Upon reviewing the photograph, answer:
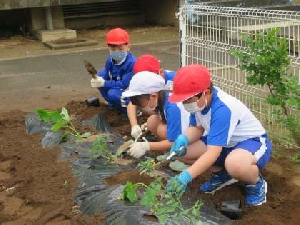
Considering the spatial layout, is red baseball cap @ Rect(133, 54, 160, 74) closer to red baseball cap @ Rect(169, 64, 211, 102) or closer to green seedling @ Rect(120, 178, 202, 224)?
red baseball cap @ Rect(169, 64, 211, 102)

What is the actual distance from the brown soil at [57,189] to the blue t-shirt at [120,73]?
3.13 ft

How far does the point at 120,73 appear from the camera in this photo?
17.3 feet

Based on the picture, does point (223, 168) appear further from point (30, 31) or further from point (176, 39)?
point (30, 31)

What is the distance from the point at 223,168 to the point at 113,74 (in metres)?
2.14

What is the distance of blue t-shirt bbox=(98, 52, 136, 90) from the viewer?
17.0 feet

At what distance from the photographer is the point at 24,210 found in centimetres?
353

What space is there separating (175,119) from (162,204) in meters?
0.76

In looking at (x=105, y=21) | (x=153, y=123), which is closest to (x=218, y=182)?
(x=153, y=123)

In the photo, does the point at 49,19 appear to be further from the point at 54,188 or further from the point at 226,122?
the point at 226,122

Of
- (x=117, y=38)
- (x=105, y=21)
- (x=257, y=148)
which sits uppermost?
(x=117, y=38)

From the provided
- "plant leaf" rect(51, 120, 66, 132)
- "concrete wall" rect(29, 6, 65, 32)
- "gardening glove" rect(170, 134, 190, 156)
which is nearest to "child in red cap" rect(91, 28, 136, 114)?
"plant leaf" rect(51, 120, 66, 132)

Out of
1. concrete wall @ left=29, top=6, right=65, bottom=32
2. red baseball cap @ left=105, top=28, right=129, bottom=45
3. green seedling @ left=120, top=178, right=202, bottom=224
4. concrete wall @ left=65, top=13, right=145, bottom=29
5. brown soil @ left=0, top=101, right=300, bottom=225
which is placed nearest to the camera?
green seedling @ left=120, top=178, right=202, bottom=224

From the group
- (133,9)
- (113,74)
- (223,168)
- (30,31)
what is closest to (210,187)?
(223,168)

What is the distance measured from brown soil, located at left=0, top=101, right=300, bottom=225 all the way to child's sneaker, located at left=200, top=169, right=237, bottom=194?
0.04 metres
